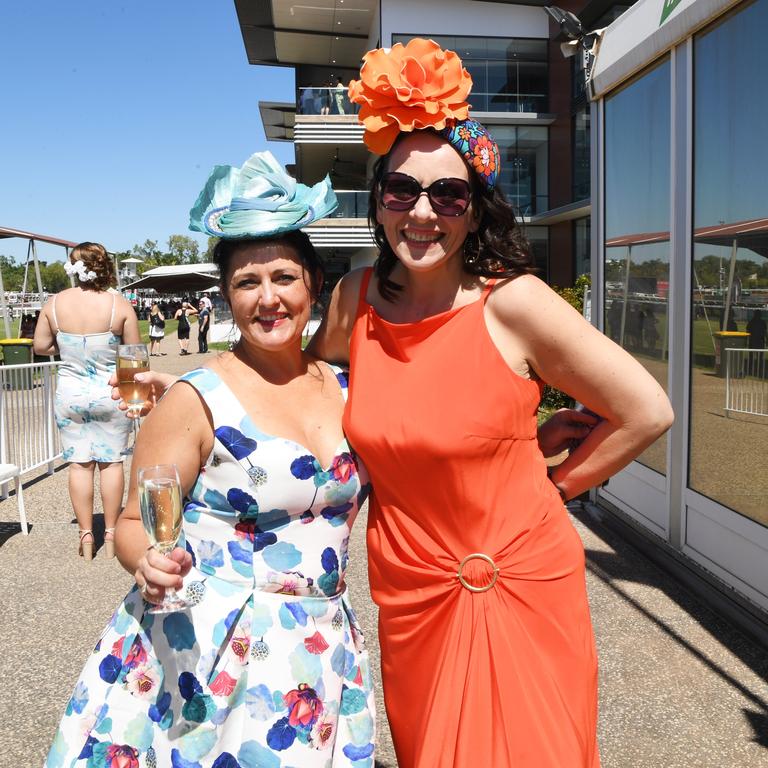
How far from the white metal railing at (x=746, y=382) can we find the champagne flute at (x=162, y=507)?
144 inches

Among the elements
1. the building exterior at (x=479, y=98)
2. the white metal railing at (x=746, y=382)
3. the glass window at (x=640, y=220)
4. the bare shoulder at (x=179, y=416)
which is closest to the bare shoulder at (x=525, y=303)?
the bare shoulder at (x=179, y=416)

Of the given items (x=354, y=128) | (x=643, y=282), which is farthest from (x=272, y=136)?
(x=643, y=282)

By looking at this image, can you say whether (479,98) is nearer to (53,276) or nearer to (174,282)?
(174,282)

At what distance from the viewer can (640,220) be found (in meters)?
5.80

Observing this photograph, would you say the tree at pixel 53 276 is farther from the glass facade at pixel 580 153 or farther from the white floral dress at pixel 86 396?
the white floral dress at pixel 86 396

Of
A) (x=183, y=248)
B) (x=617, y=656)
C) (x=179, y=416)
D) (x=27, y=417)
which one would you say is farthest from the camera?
(x=183, y=248)

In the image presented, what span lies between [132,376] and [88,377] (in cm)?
339

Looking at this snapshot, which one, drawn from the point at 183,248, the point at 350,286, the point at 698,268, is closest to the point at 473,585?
the point at 350,286

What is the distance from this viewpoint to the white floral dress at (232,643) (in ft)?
5.81

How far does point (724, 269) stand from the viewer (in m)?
4.67

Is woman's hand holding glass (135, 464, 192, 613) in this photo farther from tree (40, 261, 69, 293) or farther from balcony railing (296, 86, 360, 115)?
tree (40, 261, 69, 293)

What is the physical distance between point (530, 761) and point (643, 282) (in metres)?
4.61

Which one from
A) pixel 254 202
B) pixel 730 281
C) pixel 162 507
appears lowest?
pixel 162 507

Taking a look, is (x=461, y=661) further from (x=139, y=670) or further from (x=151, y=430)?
(x=151, y=430)
